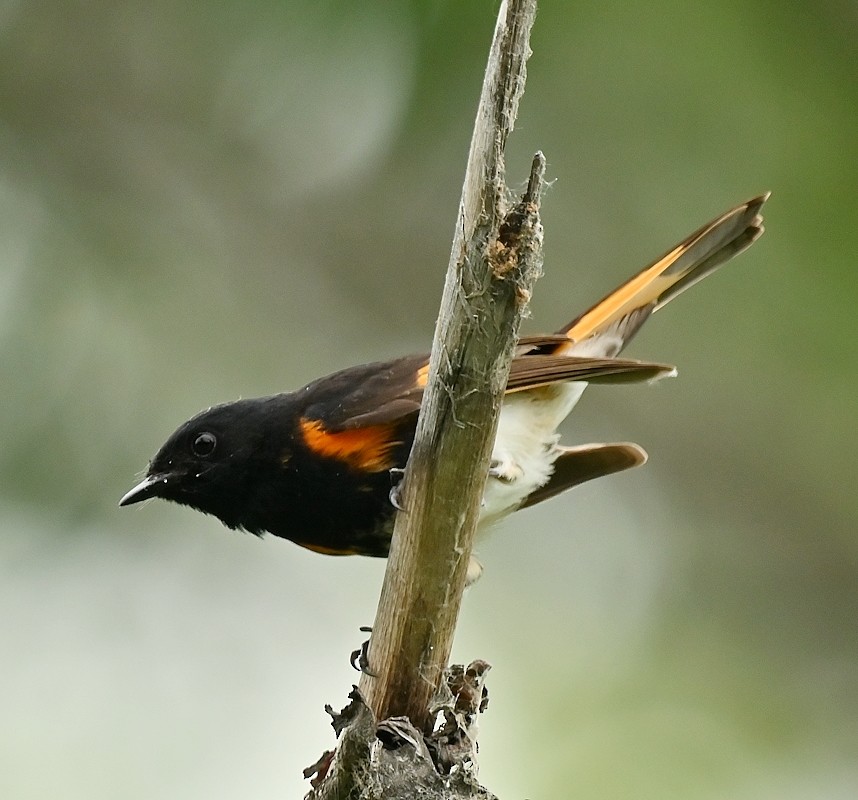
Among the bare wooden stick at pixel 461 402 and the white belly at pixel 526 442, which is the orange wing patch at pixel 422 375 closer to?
the white belly at pixel 526 442

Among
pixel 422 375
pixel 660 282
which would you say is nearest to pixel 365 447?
pixel 422 375

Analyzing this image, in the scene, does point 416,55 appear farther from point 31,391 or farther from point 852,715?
point 852,715

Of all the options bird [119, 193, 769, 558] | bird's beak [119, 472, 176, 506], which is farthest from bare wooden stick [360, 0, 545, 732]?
bird's beak [119, 472, 176, 506]

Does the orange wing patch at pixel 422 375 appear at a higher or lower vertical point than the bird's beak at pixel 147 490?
higher

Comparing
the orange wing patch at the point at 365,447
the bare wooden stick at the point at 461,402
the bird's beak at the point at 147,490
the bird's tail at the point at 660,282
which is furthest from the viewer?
the bird's beak at the point at 147,490

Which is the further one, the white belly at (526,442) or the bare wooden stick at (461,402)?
the white belly at (526,442)

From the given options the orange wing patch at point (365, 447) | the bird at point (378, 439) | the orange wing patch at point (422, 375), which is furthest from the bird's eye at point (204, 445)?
the orange wing patch at point (422, 375)

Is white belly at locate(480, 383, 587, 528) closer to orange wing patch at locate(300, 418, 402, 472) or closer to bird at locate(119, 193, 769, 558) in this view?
bird at locate(119, 193, 769, 558)

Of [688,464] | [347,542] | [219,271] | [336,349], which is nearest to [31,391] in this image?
[219,271]

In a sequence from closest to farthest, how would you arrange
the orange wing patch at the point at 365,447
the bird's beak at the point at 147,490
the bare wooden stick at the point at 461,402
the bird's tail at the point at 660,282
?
the bare wooden stick at the point at 461,402 → the orange wing patch at the point at 365,447 → the bird's tail at the point at 660,282 → the bird's beak at the point at 147,490
